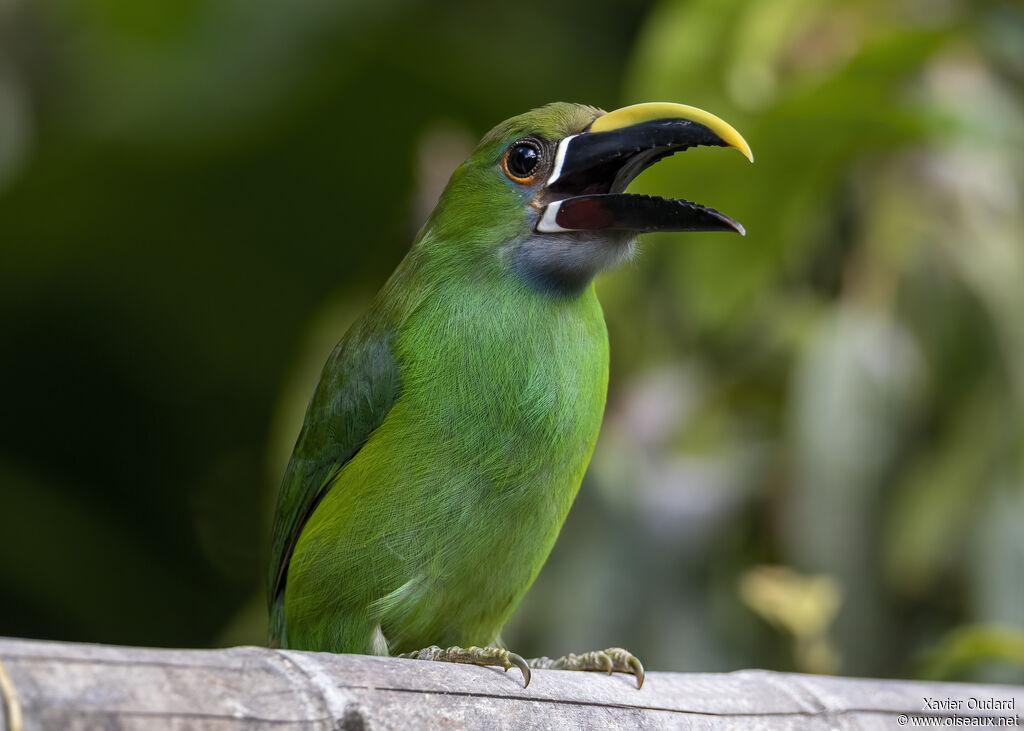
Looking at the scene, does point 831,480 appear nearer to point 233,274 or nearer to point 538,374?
point 538,374

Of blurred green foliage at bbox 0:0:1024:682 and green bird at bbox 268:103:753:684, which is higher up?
blurred green foliage at bbox 0:0:1024:682

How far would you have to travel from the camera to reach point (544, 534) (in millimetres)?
2586

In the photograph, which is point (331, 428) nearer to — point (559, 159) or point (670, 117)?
point (559, 159)

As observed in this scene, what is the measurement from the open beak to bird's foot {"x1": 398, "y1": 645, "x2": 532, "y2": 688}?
2.76 feet

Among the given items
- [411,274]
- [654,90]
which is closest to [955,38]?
[654,90]

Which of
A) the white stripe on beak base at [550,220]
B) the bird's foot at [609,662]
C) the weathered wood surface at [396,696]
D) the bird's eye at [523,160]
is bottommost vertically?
the weathered wood surface at [396,696]

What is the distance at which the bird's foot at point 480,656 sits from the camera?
2.21 meters

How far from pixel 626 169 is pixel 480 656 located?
3.35 feet

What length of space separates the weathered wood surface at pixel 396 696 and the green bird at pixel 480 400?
18 centimetres

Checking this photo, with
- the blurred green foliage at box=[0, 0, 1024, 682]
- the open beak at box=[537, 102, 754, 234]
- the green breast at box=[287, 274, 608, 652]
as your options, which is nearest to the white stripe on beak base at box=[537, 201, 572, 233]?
the open beak at box=[537, 102, 754, 234]

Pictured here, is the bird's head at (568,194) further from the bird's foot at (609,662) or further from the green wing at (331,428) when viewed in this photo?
the bird's foot at (609,662)

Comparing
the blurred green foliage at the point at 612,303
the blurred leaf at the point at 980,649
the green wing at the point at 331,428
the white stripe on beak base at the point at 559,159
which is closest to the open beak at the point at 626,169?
the white stripe on beak base at the point at 559,159

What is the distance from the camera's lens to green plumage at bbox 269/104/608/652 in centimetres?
249

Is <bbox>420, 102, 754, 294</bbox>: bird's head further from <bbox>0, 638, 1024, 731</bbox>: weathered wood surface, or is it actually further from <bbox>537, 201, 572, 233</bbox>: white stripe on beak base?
<bbox>0, 638, 1024, 731</bbox>: weathered wood surface
